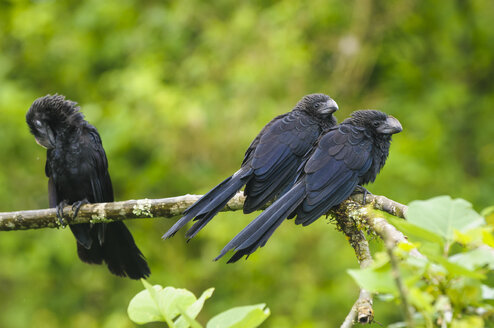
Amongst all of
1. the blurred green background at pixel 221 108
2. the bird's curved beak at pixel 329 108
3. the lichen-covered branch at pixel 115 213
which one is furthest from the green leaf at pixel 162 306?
the blurred green background at pixel 221 108

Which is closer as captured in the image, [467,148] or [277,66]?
[277,66]

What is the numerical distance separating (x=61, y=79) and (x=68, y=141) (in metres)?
6.18

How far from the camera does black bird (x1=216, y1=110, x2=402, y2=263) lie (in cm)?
290

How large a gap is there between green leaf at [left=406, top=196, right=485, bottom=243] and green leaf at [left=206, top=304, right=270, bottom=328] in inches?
12.2

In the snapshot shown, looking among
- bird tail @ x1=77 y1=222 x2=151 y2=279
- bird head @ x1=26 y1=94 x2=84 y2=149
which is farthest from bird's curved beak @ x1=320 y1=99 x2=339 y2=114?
Result: bird head @ x1=26 y1=94 x2=84 y2=149

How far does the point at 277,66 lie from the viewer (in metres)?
7.06

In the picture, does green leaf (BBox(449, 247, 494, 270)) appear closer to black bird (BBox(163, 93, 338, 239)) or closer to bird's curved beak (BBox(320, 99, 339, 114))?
black bird (BBox(163, 93, 338, 239))

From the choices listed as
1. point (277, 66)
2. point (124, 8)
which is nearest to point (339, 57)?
point (277, 66)

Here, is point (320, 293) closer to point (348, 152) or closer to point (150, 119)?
point (150, 119)

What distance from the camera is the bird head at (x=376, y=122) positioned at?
3684 mm

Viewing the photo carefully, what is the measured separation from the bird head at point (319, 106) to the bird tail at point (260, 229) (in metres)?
1.13

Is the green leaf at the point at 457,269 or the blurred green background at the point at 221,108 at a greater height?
the blurred green background at the point at 221,108

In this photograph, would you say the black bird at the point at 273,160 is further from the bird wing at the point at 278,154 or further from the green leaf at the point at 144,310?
the green leaf at the point at 144,310

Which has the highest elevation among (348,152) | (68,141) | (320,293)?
(68,141)
